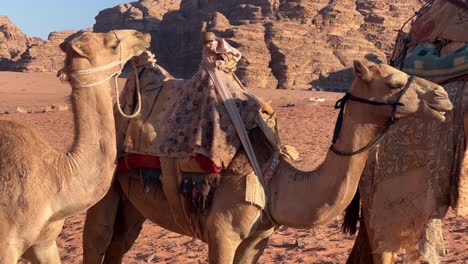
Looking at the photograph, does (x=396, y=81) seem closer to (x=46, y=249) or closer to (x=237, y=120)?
(x=237, y=120)

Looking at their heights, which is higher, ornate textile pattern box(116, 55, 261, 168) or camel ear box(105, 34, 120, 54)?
camel ear box(105, 34, 120, 54)

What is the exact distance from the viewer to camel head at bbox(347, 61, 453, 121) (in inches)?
131

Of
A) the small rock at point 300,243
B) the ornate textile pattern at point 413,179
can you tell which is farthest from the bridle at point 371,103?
the small rock at point 300,243

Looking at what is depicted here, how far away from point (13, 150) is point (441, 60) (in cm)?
295

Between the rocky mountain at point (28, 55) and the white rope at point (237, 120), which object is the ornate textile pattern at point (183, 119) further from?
the rocky mountain at point (28, 55)

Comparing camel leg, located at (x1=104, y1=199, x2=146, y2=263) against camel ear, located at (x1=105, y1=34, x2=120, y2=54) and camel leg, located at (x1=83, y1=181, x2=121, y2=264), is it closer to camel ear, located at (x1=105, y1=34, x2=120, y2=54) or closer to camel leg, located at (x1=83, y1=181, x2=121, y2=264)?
camel leg, located at (x1=83, y1=181, x2=121, y2=264)

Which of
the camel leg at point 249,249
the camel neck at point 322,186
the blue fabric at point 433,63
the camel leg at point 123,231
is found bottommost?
the camel leg at point 123,231

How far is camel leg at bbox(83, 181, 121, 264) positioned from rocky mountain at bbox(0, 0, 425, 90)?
169ft

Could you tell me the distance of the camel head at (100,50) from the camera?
3580 millimetres

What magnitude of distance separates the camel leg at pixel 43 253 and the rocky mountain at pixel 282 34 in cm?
5243

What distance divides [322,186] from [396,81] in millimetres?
753

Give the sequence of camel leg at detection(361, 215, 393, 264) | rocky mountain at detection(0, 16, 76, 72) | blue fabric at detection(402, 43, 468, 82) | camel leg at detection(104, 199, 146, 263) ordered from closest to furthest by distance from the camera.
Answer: blue fabric at detection(402, 43, 468, 82) < camel leg at detection(361, 215, 393, 264) < camel leg at detection(104, 199, 146, 263) < rocky mountain at detection(0, 16, 76, 72)

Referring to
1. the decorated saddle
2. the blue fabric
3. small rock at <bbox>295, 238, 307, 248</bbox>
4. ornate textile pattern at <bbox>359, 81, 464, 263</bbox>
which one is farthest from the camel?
small rock at <bbox>295, 238, 307, 248</bbox>

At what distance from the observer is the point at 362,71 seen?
133 inches
